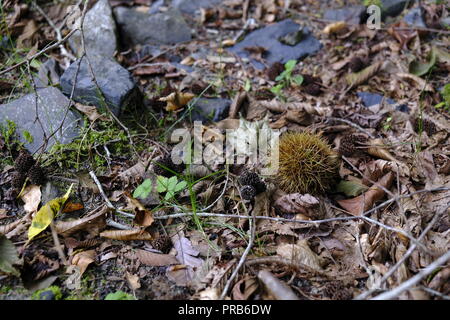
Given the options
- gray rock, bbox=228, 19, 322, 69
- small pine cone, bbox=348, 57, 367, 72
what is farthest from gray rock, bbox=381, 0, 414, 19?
small pine cone, bbox=348, 57, 367, 72

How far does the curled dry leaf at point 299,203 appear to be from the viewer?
221 centimetres

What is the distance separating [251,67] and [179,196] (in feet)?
5.29

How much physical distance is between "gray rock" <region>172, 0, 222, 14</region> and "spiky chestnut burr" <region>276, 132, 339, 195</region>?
7.87 feet

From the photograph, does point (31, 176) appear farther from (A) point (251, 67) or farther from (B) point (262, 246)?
(A) point (251, 67)

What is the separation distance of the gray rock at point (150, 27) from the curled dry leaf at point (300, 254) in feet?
8.04

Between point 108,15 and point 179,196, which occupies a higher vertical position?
point 108,15

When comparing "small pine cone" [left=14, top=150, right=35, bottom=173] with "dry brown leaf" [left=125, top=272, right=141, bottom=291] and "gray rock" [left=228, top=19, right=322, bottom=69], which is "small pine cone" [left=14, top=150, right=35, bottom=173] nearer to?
"dry brown leaf" [left=125, top=272, right=141, bottom=291]

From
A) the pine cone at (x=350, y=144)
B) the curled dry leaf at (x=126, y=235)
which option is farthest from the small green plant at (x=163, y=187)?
the pine cone at (x=350, y=144)

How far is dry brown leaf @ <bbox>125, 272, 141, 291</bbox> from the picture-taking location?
1.90 m

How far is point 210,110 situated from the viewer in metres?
3.01

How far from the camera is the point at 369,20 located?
152 inches

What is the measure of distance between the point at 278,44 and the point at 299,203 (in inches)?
78.0

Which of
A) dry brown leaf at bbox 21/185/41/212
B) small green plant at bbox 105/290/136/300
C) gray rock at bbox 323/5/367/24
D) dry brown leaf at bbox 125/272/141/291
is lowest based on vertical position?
dry brown leaf at bbox 125/272/141/291
